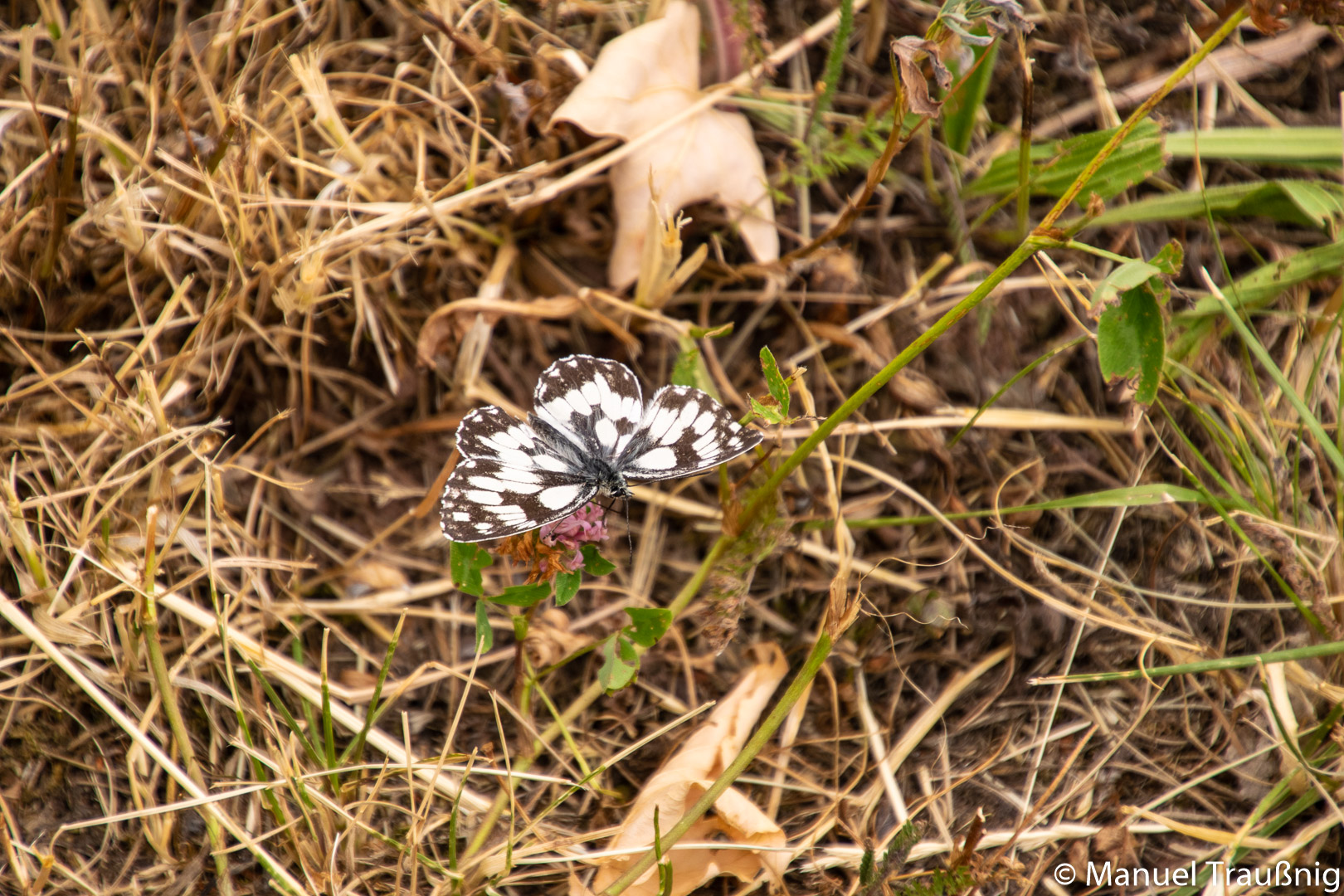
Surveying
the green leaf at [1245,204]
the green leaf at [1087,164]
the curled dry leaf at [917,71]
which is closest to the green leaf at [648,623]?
the curled dry leaf at [917,71]

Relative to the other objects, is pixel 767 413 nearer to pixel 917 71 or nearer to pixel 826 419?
pixel 826 419

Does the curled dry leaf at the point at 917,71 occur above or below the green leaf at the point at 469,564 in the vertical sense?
above

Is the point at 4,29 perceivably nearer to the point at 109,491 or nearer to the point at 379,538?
the point at 109,491

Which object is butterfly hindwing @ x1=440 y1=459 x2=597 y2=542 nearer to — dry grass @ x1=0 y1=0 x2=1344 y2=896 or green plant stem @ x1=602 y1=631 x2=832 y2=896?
dry grass @ x1=0 y1=0 x2=1344 y2=896

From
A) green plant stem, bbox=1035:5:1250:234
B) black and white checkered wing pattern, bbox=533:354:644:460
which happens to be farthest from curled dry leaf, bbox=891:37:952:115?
black and white checkered wing pattern, bbox=533:354:644:460

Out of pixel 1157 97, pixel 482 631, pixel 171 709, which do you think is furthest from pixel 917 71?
pixel 171 709

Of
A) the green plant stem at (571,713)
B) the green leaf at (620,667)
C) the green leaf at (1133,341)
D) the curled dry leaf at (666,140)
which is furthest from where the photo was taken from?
the curled dry leaf at (666,140)

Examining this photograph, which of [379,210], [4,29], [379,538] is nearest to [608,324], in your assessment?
[379,210]

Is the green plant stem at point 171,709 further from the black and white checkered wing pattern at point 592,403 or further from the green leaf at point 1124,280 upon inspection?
the green leaf at point 1124,280
